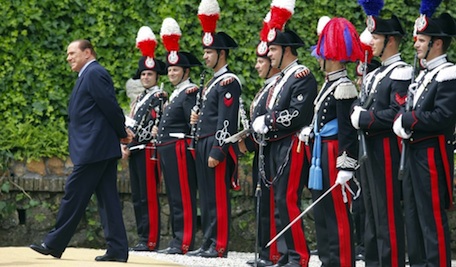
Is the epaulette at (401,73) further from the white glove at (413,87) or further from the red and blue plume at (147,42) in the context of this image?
the red and blue plume at (147,42)

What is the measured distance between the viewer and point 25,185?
13.1 m

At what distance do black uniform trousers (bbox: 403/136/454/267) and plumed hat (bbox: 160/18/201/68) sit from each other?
159 inches

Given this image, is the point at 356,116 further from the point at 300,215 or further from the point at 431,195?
the point at 300,215

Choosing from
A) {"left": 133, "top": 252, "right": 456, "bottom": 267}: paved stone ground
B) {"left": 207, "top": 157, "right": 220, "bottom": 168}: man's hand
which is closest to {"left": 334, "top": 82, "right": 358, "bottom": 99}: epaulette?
{"left": 133, "top": 252, "right": 456, "bottom": 267}: paved stone ground

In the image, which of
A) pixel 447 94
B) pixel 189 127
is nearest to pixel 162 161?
pixel 189 127

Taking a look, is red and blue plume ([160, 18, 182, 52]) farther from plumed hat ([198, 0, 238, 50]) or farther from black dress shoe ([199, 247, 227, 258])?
black dress shoe ([199, 247, 227, 258])

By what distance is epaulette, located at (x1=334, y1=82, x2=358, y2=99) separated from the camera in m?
9.05

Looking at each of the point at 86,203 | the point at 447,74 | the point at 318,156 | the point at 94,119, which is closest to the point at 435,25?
the point at 447,74

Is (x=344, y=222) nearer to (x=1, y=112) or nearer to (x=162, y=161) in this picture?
(x=162, y=161)

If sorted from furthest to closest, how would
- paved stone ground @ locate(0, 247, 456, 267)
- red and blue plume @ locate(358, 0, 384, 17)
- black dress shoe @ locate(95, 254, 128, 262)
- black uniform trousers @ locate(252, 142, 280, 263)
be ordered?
black uniform trousers @ locate(252, 142, 280, 263), black dress shoe @ locate(95, 254, 128, 262), paved stone ground @ locate(0, 247, 456, 267), red and blue plume @ locate(358, 0, 384, 17)

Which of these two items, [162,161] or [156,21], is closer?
→ [162,161]

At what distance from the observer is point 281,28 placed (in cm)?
1034

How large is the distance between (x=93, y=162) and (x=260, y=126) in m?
1.29

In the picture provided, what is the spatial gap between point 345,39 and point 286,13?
3.40ft
